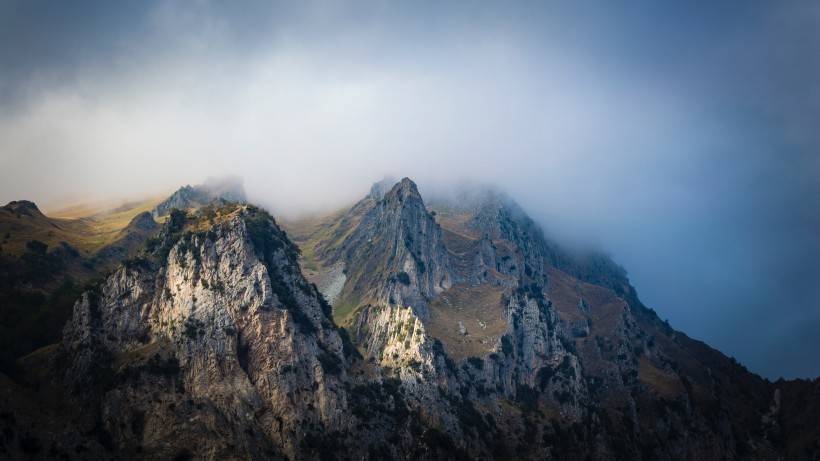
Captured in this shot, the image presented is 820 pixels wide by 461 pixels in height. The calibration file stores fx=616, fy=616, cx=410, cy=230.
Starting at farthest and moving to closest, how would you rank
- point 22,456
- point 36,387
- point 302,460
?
1. point 302,460
2. point 36,387
3. point 22,456

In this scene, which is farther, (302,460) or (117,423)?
(302,460)

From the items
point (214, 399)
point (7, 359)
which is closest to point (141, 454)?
point (214, 399)

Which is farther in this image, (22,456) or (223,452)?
(223,452)

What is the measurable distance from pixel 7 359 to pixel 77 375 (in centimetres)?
2139

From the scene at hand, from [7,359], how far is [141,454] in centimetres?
5483

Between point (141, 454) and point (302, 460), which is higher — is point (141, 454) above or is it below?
above

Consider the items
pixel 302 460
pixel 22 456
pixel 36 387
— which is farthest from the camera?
pixel 302 460

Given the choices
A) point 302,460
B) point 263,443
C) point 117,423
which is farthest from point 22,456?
point 302,460

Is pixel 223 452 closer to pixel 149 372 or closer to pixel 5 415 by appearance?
pixel 149 372

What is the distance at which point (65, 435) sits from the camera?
17138 cm

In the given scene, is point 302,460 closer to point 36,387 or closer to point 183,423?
point 183,423

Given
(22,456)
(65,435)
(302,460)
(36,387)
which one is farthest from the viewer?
(302,460)

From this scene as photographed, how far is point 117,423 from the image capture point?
182000mm

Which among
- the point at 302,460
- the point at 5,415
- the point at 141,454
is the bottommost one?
the point at 302,460
